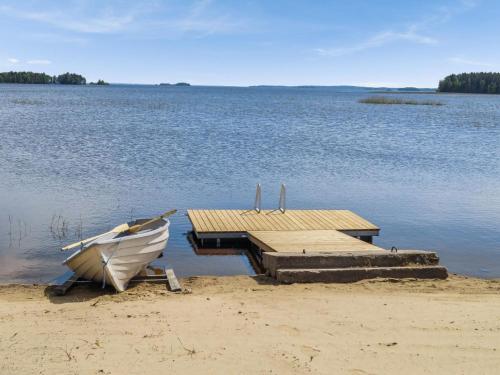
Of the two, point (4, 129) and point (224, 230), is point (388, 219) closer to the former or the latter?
point (224, 230)

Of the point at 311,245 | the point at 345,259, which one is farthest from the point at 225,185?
the point at 345,259

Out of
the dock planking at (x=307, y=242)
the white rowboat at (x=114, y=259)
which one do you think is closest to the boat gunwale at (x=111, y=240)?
the white rowboat at (x=114, y=259)

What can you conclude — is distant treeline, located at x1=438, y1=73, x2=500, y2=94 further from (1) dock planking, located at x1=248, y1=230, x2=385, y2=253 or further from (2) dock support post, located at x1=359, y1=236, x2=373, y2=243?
(1) dock planking, located at x1=248, y1=230, x2=385, y2=253

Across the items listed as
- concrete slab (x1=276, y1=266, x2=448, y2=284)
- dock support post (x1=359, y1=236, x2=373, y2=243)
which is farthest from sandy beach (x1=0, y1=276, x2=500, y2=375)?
dock support post (x1=359, y1=236, x2=373, y2=243)

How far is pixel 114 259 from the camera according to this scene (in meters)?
10.2

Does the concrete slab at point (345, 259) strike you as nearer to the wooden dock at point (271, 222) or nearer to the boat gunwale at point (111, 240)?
the boat gunwale at point (111, 240)

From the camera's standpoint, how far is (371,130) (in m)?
50.5

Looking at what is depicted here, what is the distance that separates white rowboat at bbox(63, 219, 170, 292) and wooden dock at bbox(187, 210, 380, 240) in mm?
3345

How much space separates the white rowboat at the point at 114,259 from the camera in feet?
33.1

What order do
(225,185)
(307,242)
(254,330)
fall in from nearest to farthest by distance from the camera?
(254,330), (307,242), (225,185)

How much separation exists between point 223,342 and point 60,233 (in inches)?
348

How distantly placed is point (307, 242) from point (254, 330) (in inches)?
211

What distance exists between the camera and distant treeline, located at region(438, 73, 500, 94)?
170 meters

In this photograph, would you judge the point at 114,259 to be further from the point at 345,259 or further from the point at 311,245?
the point at 311,245
